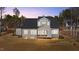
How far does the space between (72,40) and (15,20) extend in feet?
2.30

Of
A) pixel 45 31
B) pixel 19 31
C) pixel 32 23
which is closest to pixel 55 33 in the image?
pixel 45 31

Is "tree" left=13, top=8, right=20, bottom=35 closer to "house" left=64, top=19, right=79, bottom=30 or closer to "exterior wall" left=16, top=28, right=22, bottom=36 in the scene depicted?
"exterior wall" left=16, top=28, right=22, bottom=36

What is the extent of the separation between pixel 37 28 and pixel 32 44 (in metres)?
0.19

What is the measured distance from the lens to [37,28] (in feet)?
10.9

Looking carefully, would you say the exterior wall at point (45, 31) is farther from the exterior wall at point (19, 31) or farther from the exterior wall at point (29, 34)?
the exterior wall at point (19, 31)

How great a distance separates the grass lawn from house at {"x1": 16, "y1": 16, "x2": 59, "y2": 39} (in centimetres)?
6

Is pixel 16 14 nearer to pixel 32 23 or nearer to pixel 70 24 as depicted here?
pixel 32 23

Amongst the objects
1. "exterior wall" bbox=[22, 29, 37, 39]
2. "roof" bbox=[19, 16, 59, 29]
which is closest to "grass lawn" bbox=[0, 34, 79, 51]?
"exterior wall" bbox=[22, 29, 37, 39]

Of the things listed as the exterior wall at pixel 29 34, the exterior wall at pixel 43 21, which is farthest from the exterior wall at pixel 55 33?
the exterior wall at pixel 29 34

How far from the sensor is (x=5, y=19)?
3326 mm

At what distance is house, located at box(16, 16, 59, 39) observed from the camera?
3.33 metres
